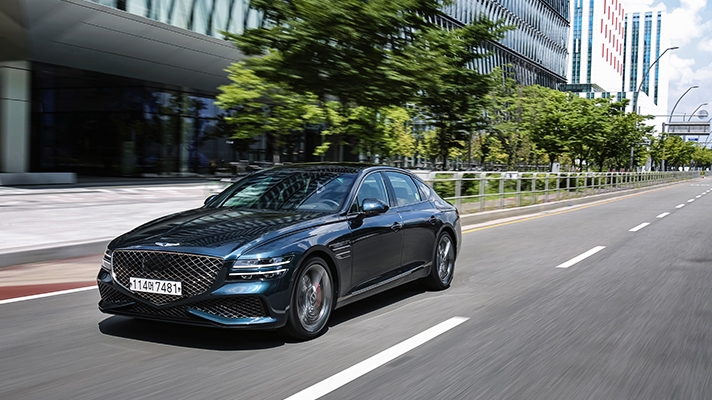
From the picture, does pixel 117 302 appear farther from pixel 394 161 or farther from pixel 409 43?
pixel 394 161

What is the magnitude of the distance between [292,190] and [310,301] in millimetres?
1273

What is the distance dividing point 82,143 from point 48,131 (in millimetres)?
1661

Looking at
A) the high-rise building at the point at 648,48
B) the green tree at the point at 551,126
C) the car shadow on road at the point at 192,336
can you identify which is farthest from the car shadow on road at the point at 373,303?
the high-rise building at the point at 648,48

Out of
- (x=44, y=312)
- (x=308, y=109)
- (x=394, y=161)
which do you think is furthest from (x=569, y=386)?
(x=394, y=161)

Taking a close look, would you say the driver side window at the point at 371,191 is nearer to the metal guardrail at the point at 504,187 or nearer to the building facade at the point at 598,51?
the metal guardrail at the point at 504,187

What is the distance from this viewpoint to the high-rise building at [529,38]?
58562 mm

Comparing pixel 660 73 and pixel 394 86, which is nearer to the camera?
pixel 394 86

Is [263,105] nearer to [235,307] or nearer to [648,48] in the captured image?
[235,307]

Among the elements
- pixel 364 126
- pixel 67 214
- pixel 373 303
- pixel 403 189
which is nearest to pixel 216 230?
pixel 373 303

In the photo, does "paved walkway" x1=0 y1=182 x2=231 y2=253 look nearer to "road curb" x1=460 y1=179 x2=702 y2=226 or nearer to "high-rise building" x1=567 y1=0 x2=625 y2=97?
"road curb" x1=460 y1=179 x2=702 y2=226

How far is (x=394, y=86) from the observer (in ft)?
42.7

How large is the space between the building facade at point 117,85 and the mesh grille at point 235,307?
20077mm

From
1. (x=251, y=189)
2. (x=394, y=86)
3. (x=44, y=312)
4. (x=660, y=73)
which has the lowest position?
(x=44, y=312)

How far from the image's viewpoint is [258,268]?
15.3 ft
